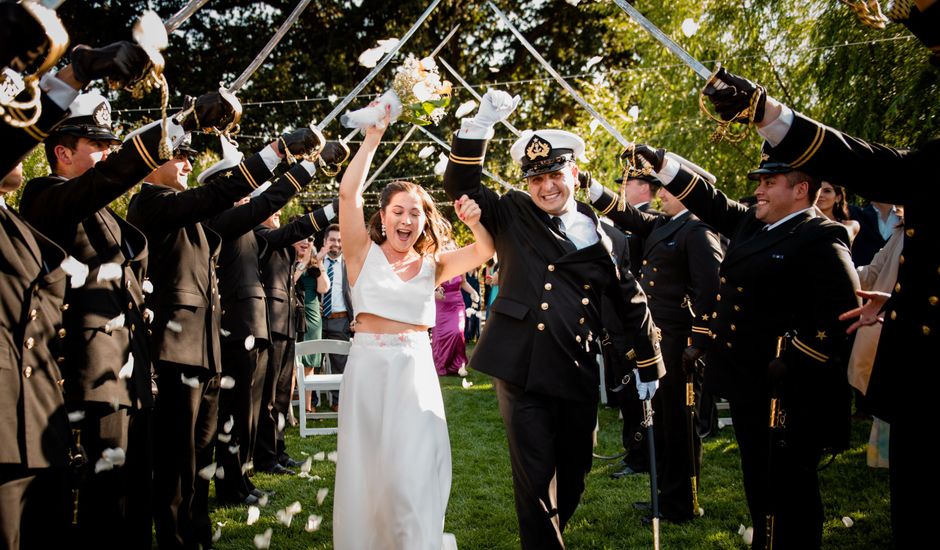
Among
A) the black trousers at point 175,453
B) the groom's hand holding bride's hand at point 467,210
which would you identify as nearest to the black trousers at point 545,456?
the groom's hand holding bride's hand at point 467,210

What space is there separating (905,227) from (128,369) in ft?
12.1

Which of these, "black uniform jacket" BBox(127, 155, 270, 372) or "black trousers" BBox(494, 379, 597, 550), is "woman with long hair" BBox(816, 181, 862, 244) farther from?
"black uniform jacket" BBox(127, 155, 270, 372)

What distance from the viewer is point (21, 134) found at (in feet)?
8.36

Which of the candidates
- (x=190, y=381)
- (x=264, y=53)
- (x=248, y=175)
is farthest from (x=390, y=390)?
(x=264, y=53)

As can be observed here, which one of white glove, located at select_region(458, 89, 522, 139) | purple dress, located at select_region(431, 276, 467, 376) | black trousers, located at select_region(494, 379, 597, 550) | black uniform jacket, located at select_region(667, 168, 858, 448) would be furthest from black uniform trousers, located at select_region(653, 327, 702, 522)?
purple dress, located at select_region(431, 276, 467, 376)

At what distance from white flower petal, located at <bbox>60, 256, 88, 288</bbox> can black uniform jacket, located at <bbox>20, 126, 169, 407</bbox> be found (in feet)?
0.50

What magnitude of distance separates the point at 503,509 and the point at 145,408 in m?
3.27

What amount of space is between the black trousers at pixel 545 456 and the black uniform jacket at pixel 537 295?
0.44ft

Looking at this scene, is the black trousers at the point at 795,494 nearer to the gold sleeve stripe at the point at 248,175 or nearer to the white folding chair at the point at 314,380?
the gold sleeve stripe at the point at 248,175

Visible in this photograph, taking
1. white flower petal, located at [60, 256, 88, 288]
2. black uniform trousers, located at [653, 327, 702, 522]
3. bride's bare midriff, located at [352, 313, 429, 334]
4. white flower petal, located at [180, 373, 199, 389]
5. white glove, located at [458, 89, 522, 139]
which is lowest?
black uniform trousers, located at [653, 327, 702, 522]

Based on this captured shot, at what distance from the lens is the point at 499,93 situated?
4.20m

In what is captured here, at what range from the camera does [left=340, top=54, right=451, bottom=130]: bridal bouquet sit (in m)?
4.33

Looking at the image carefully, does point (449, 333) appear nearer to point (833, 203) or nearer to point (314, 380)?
point (314, 380)

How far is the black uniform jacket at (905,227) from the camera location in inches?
110
